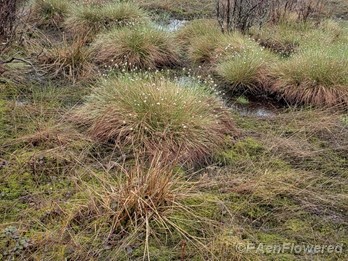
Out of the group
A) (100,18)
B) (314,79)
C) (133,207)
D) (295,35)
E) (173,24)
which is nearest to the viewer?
(133,207)

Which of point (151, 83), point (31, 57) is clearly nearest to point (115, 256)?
point (151, 83)

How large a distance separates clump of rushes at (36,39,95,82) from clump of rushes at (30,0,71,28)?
1.88m

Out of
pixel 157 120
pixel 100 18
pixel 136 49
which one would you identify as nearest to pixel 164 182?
pixel 157 120

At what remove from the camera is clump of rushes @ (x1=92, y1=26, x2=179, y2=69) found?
623 centimetres

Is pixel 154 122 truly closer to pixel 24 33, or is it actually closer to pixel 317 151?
pixel 317 151

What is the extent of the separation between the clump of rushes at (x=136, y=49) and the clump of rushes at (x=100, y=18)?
0.69 m

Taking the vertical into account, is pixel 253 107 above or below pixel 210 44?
below

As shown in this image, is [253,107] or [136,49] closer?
[253,107]

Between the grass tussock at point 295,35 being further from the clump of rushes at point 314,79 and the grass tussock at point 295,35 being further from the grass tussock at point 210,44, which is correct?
the clump of rushes at point 314,79

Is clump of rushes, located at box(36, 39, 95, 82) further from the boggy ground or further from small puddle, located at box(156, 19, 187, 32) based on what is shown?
small puddle, located at box(156, 19, 187, 32)

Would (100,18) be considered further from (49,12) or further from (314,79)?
(314,79)

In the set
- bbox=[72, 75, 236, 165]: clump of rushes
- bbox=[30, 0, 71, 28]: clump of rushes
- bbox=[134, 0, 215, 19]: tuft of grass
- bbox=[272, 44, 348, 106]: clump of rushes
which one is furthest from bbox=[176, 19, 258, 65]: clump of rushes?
bbox=[30, 0, 71, 28]: clump of rushes

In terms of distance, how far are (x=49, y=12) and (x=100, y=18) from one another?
123 cm

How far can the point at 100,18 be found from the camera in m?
7.44
